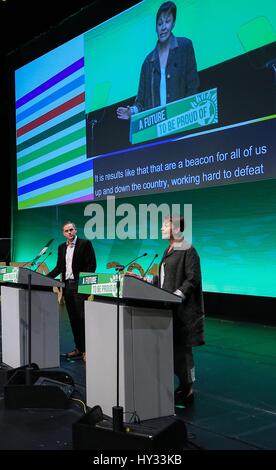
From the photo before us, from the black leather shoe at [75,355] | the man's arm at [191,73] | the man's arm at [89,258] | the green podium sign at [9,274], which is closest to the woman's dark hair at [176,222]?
the green podium sign at [9,274]

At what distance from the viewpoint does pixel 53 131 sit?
9781mm

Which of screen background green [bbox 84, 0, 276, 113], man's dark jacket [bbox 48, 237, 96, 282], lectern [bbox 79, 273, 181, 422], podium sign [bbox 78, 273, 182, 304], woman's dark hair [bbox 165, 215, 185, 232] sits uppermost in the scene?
screen background green [bbox 84, 0, 276, 113]

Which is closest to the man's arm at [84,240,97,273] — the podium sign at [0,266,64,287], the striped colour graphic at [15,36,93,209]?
the podium sign at [0,266,64,287]

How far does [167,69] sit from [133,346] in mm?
4936

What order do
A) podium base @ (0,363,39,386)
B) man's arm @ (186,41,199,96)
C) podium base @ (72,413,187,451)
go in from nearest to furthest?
podium base @ (72,413,187,451), podium base @ (0,363,39,386), man's arm @ (186,41,199,96)

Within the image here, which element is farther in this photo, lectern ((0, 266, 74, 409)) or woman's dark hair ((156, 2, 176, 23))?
woman's dark hair ((156, 2, 176, 23))

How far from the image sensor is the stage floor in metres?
2.99

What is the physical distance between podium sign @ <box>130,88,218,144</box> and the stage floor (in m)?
2.90

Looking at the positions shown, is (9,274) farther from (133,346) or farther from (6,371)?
(133,346)

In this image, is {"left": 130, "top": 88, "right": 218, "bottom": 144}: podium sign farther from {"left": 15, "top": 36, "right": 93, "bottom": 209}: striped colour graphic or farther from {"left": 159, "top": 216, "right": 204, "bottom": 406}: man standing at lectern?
{"left": 159, "top": 216, "right": 204, "bottom": 406}: man standing at lectern

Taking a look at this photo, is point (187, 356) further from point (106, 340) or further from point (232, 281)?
→ point (232, 281)

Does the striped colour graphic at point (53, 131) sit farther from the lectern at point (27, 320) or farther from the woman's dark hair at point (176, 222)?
the woman's dark hair at point (176, 222)

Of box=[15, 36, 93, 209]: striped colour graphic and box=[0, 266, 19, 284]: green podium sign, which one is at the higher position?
box=[15, 36, 93, 209]: striped colour graphic
